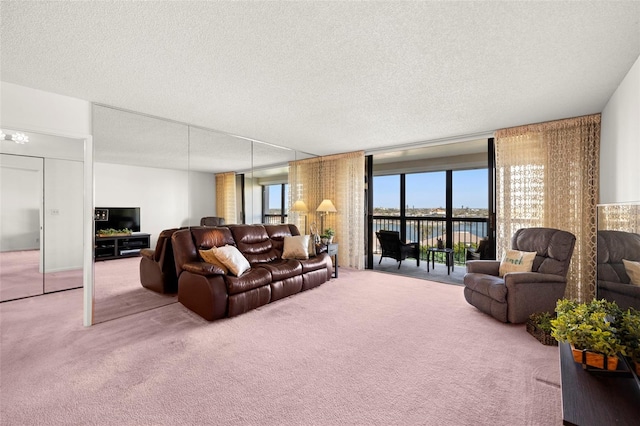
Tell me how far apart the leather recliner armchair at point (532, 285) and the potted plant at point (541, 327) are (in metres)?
0.14

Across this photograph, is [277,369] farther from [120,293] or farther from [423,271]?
[423,271]

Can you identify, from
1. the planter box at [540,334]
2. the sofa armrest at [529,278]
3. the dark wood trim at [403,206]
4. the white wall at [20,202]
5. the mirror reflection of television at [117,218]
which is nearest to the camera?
the planter box at [540,334]

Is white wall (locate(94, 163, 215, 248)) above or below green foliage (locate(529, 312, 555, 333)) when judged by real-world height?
above

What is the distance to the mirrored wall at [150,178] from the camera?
3.17 meters

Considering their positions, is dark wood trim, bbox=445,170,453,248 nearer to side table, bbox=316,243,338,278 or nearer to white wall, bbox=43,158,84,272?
side table, bbox=316,243,338,278

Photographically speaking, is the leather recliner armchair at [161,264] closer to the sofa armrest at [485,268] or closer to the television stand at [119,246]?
the television stand at [119,246]

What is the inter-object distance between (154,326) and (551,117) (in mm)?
5265

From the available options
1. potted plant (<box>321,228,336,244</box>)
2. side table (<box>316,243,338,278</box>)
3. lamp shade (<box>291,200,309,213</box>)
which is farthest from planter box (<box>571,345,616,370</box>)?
lamp shade (<box>291,200,309,213</box>)

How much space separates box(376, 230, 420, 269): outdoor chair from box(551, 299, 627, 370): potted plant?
407cm

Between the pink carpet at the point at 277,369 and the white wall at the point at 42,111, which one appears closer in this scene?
the pink carpet at the point at 277,369

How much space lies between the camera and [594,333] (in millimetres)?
1490

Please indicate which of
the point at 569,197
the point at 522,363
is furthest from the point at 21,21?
the point at 569,197

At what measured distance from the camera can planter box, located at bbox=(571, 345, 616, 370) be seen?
1481 mm

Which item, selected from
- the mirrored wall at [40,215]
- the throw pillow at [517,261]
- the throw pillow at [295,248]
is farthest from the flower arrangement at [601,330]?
the mirrored wall at [40,215]
